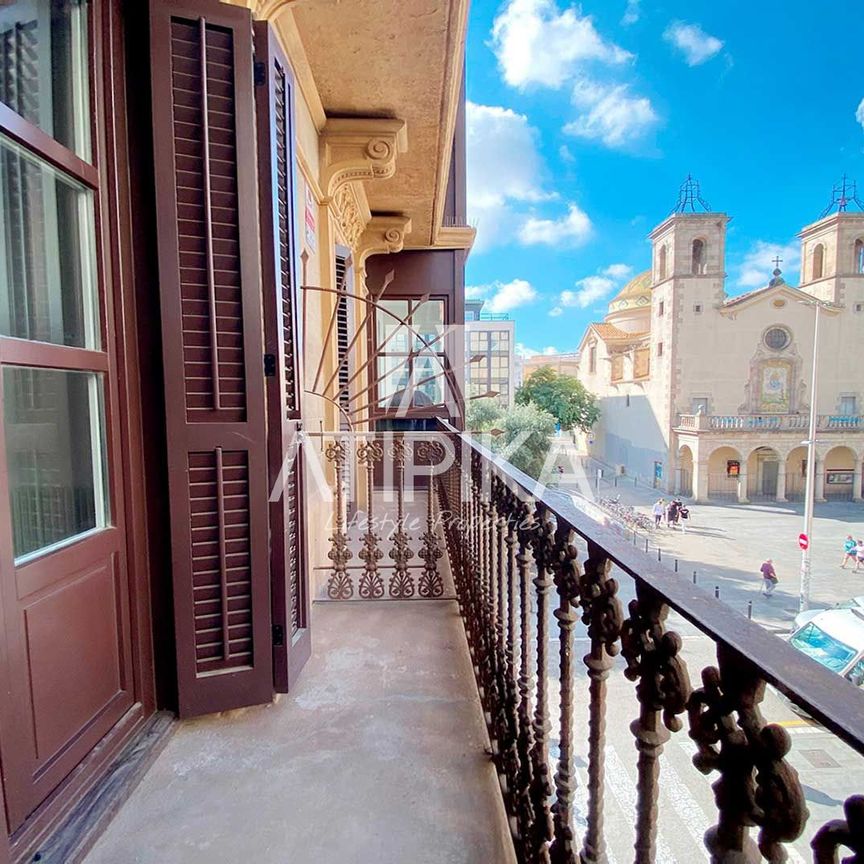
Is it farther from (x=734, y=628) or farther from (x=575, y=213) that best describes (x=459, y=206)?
(x=575, y=213)

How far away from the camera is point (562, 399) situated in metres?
26.5

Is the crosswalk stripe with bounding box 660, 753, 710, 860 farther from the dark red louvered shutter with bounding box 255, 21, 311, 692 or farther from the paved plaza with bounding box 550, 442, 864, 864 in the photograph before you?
the dark red louvered shutter with bounding box 255, 21, 311, 692

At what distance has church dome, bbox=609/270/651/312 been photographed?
3066 centimetres

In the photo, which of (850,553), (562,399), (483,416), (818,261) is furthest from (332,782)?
(818,261)

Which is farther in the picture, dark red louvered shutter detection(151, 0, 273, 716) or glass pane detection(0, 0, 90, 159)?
dark red louvered shutter detection(151, 0, 273, 716)

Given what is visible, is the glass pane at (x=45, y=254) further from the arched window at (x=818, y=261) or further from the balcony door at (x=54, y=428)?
the arched window at (x=818, y=261)

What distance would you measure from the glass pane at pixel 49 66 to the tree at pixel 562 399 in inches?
965

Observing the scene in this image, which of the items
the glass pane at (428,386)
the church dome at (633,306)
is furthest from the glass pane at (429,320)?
the church dome at (633,306)

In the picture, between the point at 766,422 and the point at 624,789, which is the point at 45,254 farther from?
the point at 766,422

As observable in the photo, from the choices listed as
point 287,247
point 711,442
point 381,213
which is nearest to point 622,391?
point 711,442

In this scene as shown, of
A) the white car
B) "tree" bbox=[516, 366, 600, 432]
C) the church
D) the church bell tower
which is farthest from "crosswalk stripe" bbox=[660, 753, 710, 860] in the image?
the church bell tower

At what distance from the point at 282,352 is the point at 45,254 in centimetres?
68

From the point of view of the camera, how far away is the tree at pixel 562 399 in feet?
85.7

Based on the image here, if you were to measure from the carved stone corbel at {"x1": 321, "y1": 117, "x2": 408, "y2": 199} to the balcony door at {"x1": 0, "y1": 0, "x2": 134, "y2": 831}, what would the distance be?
1944mm
